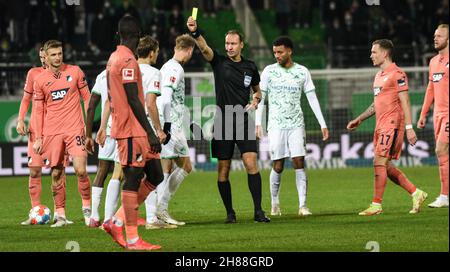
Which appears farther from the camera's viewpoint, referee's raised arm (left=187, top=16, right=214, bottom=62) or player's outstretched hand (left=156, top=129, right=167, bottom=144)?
referee's raised arm (left=187, top=16, right=214, bottom=62)

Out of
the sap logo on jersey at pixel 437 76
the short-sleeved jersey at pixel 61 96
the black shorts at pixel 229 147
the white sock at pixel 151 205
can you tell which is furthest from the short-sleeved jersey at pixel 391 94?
the short-sleeved jersey at pixel 61 96

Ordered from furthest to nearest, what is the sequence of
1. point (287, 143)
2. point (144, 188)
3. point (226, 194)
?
point (287, 143) → point (226, 194) → point (144, 188)

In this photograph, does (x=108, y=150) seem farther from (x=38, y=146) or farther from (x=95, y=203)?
(x=38, y=146)

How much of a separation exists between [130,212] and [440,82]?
16.5ft

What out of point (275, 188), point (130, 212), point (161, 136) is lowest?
point (275, 188)

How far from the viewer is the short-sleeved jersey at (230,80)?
12.2 metres

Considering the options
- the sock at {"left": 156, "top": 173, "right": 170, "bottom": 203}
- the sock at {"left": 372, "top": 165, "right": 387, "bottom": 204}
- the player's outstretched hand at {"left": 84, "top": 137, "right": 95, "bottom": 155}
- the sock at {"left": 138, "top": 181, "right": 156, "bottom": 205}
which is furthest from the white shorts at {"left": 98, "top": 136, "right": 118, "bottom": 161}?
the sock at {"left": 372, "top": 165, "right": 387, "bottom": 204}

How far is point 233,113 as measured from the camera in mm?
12102

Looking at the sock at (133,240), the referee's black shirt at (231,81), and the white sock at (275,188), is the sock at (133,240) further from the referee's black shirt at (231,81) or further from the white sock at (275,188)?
the white sock at (275,188)

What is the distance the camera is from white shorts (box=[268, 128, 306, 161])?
526 inches

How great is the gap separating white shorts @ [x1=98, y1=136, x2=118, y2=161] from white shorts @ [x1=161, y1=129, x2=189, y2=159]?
1.89ft

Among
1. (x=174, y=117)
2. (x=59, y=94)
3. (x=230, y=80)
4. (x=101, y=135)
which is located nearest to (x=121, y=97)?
(x=101, y=135)

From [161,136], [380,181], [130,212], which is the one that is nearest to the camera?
[130,212]

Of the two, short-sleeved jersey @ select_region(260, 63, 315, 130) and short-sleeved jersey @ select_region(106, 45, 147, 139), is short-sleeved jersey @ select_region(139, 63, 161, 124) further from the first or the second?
short-sleeved jersey @ select_region(260, 63, 315, 130)
